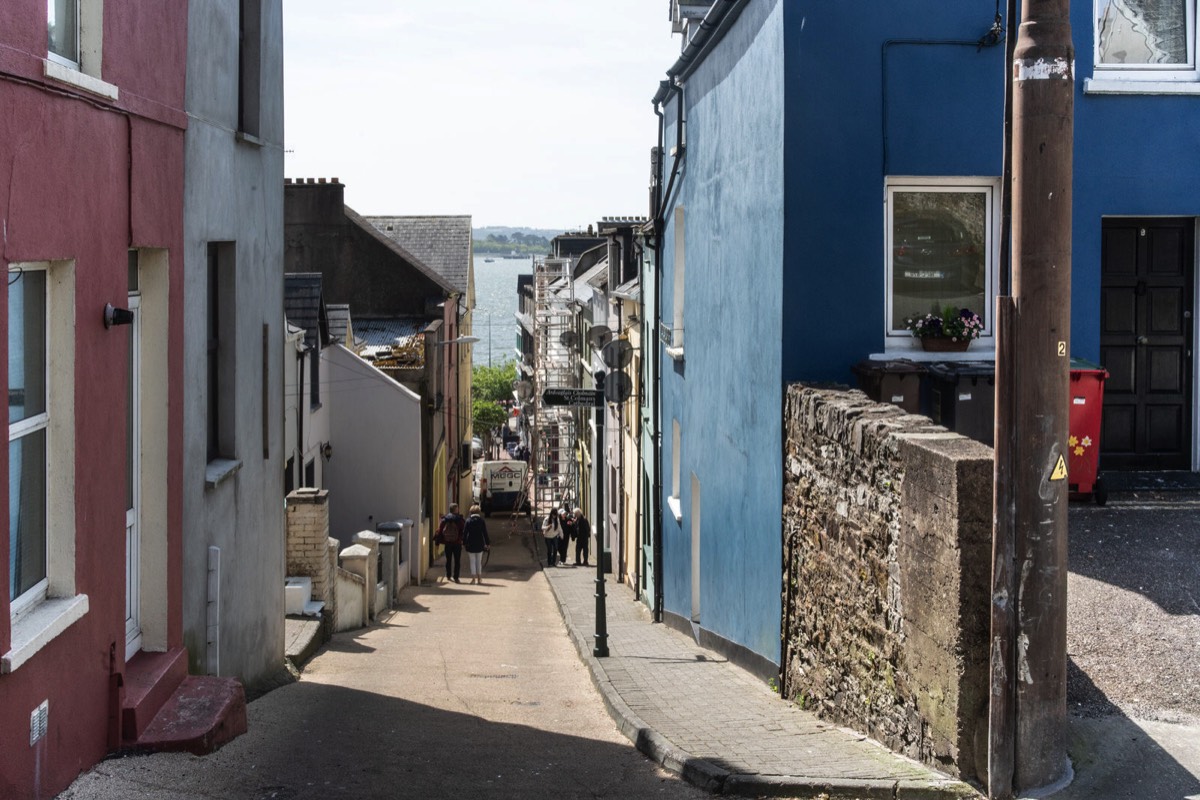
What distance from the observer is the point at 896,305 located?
35.1 ft

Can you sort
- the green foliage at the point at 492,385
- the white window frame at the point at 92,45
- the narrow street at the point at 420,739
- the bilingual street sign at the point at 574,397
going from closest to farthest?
the white window frame at the point at 92,45, the narrow street at the point at 420,739, the bilingual street sign at the point at 574,397, the green foliage at the point at 492,385

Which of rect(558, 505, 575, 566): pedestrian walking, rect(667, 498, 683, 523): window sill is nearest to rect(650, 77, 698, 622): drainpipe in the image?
rect(667, 498, 683, 523): window sill

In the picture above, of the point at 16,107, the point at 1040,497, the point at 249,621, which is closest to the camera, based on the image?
the point at 16,107

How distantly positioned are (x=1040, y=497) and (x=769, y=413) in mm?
4722

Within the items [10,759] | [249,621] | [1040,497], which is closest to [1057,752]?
[1040,497]

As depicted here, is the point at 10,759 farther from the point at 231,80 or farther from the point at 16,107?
the point at 231,80

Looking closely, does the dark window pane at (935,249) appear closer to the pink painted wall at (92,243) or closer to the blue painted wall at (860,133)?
the blue painted wall at (860,133)

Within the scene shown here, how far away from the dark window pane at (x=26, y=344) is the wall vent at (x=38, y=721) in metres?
1.25

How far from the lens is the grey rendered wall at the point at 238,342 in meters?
9.07

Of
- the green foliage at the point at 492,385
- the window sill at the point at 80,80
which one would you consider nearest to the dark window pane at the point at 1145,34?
the window sill at the point at 80,80

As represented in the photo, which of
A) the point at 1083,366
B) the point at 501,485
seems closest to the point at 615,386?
the point at 1083,366

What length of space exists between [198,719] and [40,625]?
2068 millimetres

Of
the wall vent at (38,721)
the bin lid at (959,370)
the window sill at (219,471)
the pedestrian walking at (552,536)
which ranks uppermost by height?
the bin lid at (959,370)

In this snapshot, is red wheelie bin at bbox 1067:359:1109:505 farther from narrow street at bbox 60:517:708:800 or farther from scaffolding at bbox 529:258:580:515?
scaffolding at bbox 529:258:580:515
